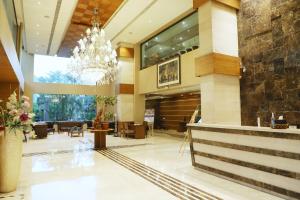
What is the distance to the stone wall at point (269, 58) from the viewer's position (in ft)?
17.5

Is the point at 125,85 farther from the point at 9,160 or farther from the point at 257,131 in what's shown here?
the point at 257,131

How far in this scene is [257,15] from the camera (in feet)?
20.5

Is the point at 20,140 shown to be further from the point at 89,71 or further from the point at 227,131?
the point at 89,71

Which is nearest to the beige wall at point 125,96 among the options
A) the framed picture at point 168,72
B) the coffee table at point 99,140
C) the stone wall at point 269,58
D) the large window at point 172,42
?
the large window at point 172,42

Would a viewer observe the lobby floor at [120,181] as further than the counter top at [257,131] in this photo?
Yes

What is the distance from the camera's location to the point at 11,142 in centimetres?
383

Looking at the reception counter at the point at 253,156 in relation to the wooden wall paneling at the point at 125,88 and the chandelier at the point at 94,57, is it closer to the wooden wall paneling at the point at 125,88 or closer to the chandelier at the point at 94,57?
the chandelier at the point at 94,57

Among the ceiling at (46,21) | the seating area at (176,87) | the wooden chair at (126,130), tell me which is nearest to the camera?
the seating area at (176,87)

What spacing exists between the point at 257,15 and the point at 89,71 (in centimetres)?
548

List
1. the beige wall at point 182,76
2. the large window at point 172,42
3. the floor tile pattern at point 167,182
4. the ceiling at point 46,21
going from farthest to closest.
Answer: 1. the large window at point 172,42
2. the beige wall at point 182,76
3. the ceiling at point 46,21
4. the floor tile pattern at point 167,182

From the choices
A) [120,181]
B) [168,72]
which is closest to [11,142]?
[120,181]

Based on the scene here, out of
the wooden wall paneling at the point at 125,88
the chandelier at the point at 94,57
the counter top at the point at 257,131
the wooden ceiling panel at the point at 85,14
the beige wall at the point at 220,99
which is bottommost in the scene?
the counter top at the point at 257,131

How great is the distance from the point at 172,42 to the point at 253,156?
27.7 ft

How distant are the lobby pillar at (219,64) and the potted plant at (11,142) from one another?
4.37 m
